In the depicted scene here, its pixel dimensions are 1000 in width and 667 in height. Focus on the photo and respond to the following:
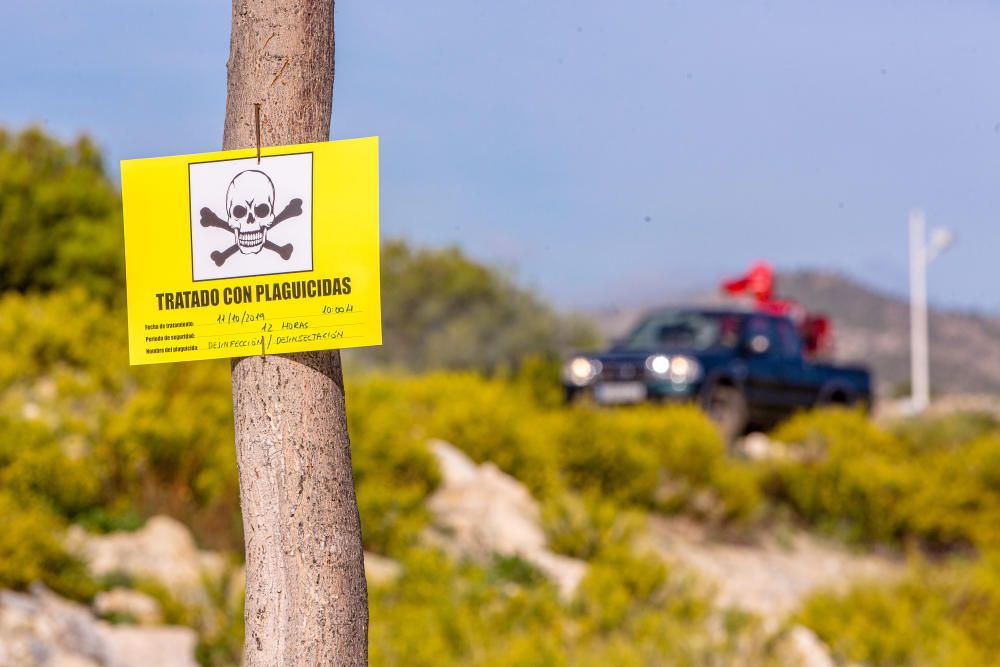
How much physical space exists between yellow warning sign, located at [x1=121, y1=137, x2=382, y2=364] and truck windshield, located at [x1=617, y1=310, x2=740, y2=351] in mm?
11236

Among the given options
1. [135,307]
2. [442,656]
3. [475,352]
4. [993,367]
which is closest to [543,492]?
[442,656]

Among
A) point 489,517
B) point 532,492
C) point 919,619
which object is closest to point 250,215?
point 919,619

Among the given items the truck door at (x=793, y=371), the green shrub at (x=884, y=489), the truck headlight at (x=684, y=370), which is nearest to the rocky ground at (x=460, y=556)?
the green shrub at (x=884, y=489)

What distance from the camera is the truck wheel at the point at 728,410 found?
13.9m

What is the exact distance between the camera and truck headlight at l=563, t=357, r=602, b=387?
13.7 meters

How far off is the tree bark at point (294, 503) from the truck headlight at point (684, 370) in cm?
1083

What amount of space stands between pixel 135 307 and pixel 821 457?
11.3 metres

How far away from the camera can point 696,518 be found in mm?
11750

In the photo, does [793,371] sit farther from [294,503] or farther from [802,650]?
[294,503]

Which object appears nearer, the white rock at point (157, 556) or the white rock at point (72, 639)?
the white rock at point (72, 639)

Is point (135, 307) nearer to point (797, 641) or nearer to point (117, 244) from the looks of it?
point (797, 641)

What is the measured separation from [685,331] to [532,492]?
4095mm

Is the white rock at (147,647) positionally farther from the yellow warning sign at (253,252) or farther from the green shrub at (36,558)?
the yellow warning sign at (253,252)

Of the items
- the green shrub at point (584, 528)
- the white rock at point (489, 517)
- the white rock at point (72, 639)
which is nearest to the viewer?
the white rock at point (72, 639)
